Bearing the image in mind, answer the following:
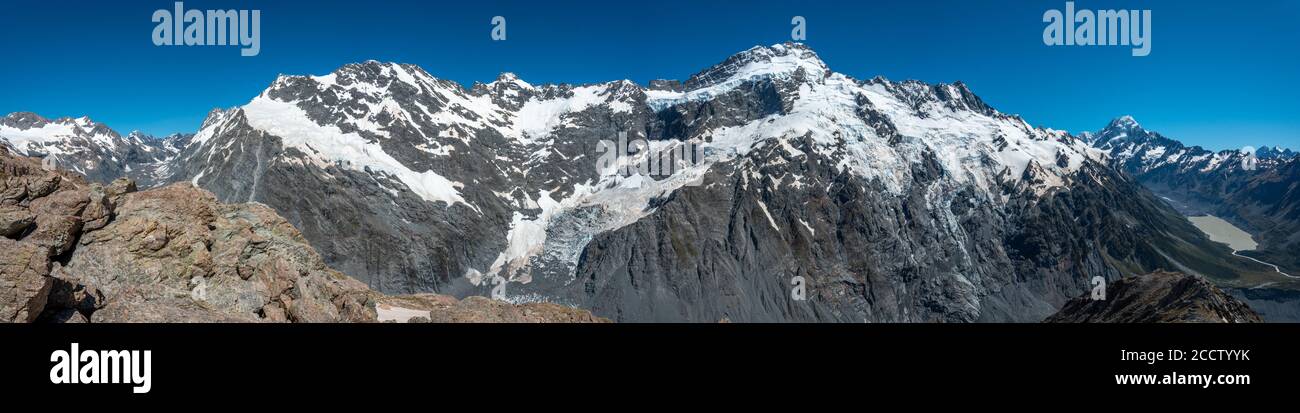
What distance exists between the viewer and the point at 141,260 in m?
28.9

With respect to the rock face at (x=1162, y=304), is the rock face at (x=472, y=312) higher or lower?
higher

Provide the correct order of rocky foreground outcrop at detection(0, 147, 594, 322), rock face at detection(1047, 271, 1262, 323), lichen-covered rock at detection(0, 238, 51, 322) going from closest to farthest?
lichen-covered rock at detection(0, 238, 51, 322) → rocky foreground outcrop at detection(0, 147, 594, 322) → rock face at detection(1047, 271, 1262, 323)

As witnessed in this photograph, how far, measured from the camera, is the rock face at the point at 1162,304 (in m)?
58.0

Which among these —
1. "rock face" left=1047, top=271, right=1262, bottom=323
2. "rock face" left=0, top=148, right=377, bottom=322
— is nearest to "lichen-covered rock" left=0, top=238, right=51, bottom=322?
"rock face" left=0, top=148, right=377, bottom=322

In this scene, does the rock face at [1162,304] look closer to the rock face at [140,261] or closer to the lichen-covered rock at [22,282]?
the rock face at [140,261]

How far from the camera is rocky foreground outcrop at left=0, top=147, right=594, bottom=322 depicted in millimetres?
21797

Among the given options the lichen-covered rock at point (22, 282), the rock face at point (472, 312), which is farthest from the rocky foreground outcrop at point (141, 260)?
the rock face at point (472, 312)

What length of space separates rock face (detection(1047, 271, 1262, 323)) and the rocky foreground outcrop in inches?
2495

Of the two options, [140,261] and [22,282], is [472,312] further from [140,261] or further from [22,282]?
[22,282]

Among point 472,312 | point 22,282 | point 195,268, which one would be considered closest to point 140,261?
point 195,268

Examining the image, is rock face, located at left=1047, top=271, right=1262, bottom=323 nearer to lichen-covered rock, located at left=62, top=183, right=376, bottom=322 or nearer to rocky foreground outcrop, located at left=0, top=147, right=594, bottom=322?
lichen-covered rock, located at left=62, top=183, right=376, bottom=322

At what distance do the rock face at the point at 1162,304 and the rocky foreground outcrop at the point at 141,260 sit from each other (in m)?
63.4
